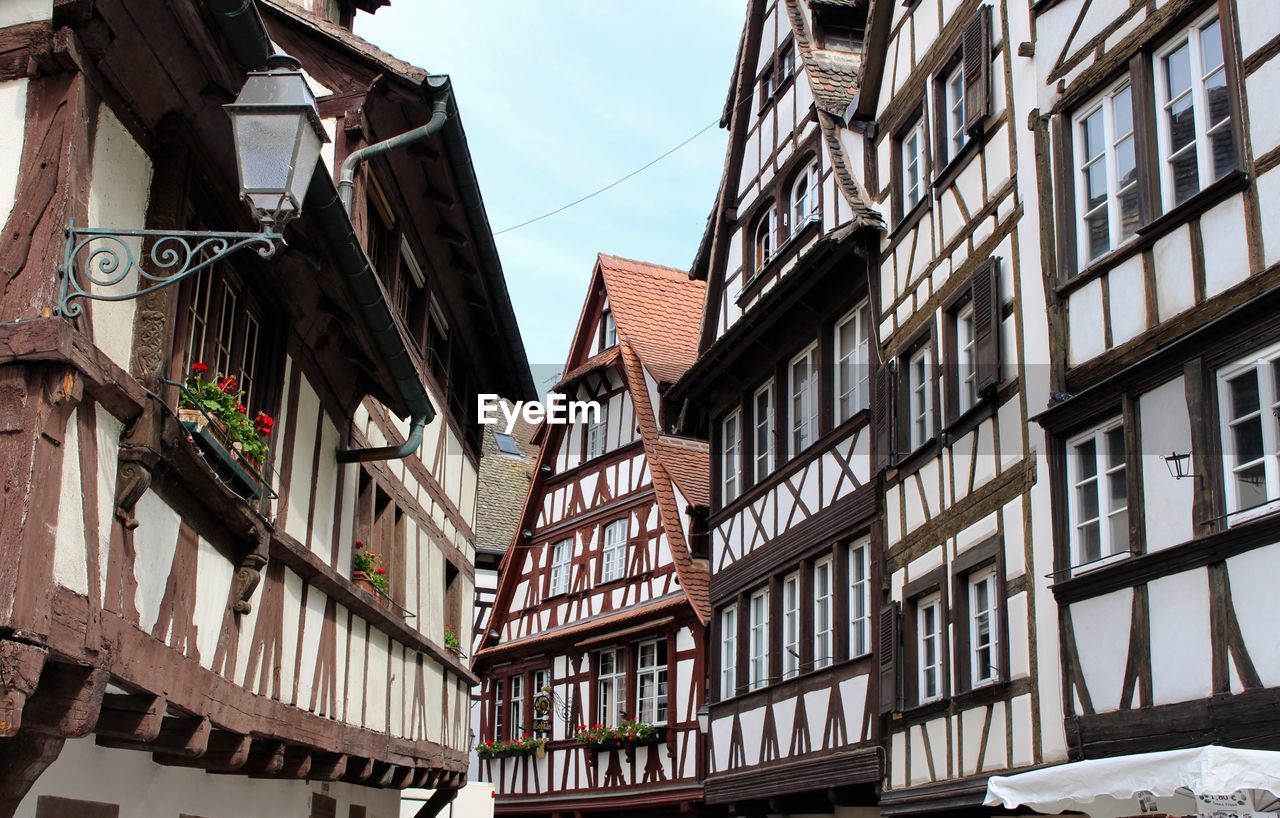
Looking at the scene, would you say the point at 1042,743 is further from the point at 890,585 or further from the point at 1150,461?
the point at 890,585

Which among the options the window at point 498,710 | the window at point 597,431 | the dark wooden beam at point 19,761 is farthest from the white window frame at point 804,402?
the window at point 498,710

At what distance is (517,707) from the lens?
101 ft

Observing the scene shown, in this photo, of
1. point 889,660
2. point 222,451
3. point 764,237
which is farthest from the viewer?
point 764,237

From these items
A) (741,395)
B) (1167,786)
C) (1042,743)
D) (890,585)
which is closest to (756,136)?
(741,395)

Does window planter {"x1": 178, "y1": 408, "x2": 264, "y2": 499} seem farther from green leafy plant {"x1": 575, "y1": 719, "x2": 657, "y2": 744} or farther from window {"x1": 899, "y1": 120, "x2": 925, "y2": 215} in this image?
green leafy plant {"x1": 575, "y1": 719, "x2": 657, "y2": 744}

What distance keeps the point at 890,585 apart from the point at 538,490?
15887 mm

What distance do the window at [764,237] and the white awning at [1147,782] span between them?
12289mm

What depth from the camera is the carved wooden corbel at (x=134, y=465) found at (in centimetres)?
697

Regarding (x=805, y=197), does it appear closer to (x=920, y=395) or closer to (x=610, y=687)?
(x=920, y=395)

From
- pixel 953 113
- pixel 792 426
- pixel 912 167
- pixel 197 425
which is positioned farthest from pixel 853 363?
pixel 197 425

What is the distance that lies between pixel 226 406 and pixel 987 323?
7.08 meters

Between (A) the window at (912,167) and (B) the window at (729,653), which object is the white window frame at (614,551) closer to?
(B) the window at (729,653)

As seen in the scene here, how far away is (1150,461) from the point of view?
1006 centimetres

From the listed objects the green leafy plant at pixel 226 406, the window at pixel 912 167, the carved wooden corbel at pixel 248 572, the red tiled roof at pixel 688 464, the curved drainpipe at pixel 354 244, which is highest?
the window at pixel 912 167
